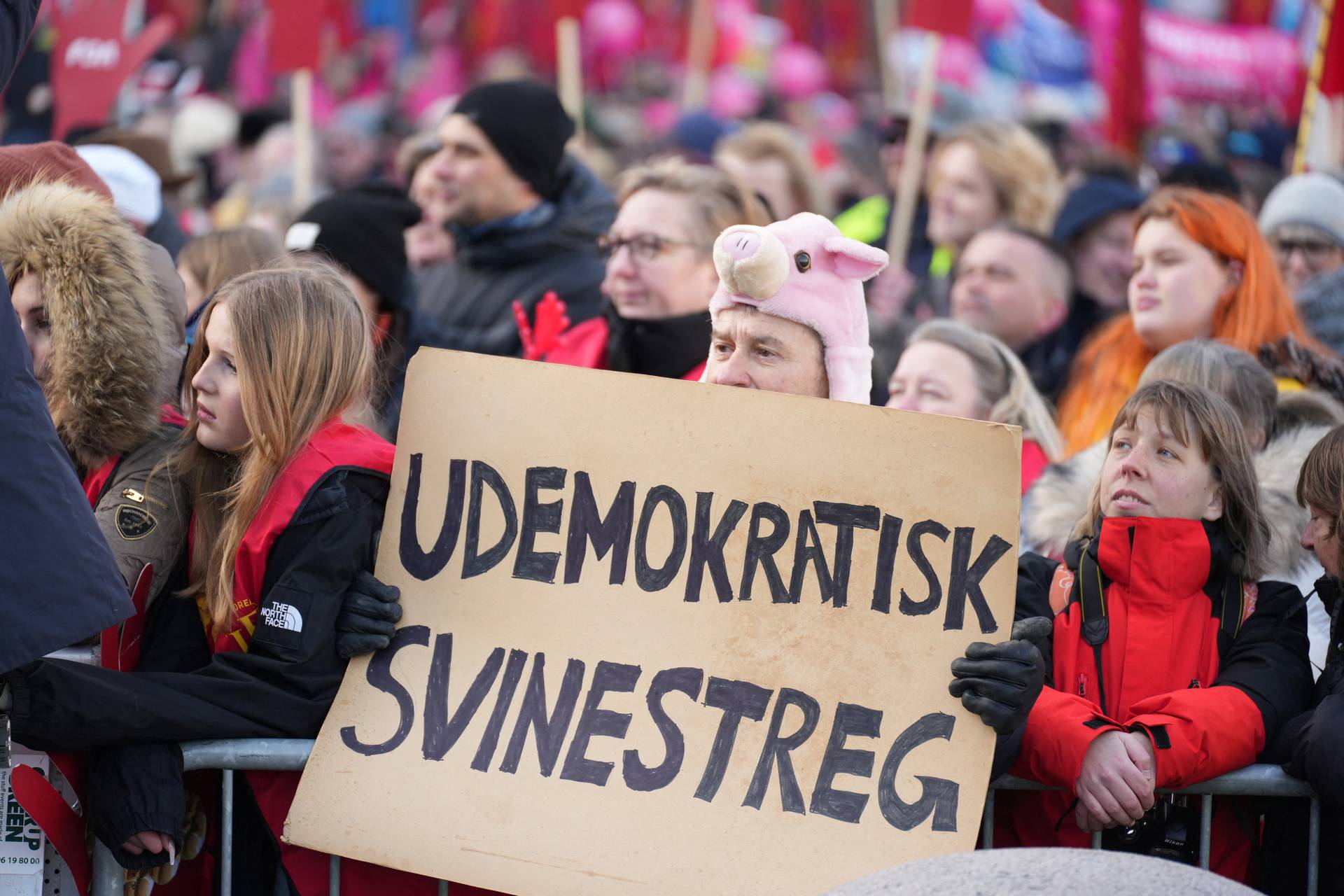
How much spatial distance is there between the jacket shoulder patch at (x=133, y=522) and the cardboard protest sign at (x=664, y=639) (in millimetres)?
468

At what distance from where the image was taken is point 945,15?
7.66 m

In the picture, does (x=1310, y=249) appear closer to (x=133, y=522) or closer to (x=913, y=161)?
(x=913, y=161)

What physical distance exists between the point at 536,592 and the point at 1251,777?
140 centimetres

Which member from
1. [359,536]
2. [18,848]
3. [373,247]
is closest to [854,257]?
[359,536]

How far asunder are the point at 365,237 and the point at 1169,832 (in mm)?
3273

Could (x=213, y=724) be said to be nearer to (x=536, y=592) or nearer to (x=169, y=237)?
(x=536, y=592)

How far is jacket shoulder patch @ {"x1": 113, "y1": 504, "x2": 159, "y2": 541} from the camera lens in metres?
3.07

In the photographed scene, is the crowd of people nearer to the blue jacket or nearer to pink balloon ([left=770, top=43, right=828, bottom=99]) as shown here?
the blue jacket

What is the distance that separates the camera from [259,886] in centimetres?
308

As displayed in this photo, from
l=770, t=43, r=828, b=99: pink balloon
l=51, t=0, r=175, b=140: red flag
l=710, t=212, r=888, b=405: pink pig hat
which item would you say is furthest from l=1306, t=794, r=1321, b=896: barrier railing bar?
l=770, t=43, r=828, b=99: pink balloon

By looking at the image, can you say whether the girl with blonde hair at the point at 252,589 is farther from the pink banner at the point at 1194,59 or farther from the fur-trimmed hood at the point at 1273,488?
the pink banner at the point at 1194,59

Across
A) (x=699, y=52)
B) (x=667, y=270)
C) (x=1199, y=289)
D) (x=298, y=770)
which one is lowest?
(x=298, y=770)

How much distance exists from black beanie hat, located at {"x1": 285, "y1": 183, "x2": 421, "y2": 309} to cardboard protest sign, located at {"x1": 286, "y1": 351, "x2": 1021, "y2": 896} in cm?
218

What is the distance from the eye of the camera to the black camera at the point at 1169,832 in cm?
310
